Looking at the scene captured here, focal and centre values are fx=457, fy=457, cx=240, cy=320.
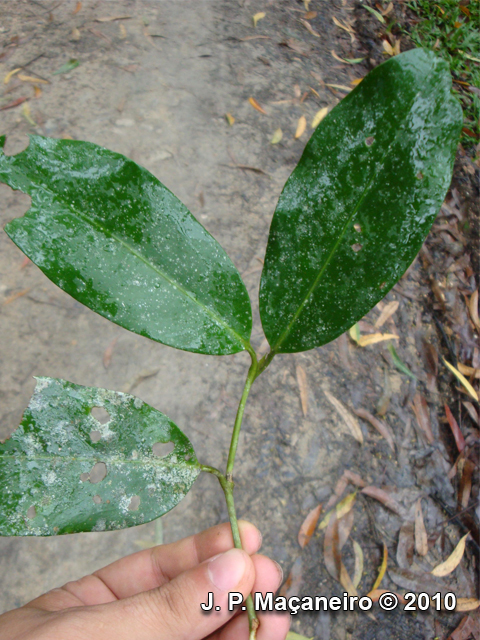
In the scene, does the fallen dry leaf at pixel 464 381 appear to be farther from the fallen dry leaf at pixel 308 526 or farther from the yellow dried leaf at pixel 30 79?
the yellow dried leaf at pixel 30 79

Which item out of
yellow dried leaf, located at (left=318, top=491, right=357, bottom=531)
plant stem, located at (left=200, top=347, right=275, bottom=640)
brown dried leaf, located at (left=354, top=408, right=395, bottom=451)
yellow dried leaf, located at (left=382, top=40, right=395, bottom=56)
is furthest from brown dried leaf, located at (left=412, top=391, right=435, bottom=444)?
yellow dried leaf, located at (left=382, top=40, right=395, bottom=56)

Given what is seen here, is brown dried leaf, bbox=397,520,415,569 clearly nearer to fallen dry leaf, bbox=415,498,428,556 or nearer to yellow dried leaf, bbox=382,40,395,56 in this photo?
fallen dry leaf, bbox=415,498,428,556

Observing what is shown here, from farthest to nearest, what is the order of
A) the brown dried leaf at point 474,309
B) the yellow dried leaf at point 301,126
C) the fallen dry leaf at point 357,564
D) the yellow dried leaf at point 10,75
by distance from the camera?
the yellow dried leaf at point 301,126 < the yellow dried leaf at point 10,75 < the brown dried leaf at point 474,309 < the fallen dry leaf at point 357,564

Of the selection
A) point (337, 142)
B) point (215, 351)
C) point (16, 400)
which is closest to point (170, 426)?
point (215, 351)

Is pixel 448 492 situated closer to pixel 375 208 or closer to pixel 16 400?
pixel 375 208

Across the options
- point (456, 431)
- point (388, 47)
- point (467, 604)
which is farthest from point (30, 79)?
point (467, 604)

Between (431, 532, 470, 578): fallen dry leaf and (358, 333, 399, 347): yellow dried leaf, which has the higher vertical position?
(358, 333, 399, 347): yellow dried leaf

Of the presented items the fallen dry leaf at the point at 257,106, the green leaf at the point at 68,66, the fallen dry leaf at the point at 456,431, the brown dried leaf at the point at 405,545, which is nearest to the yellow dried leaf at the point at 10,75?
the green leaf at the point at 68,66
